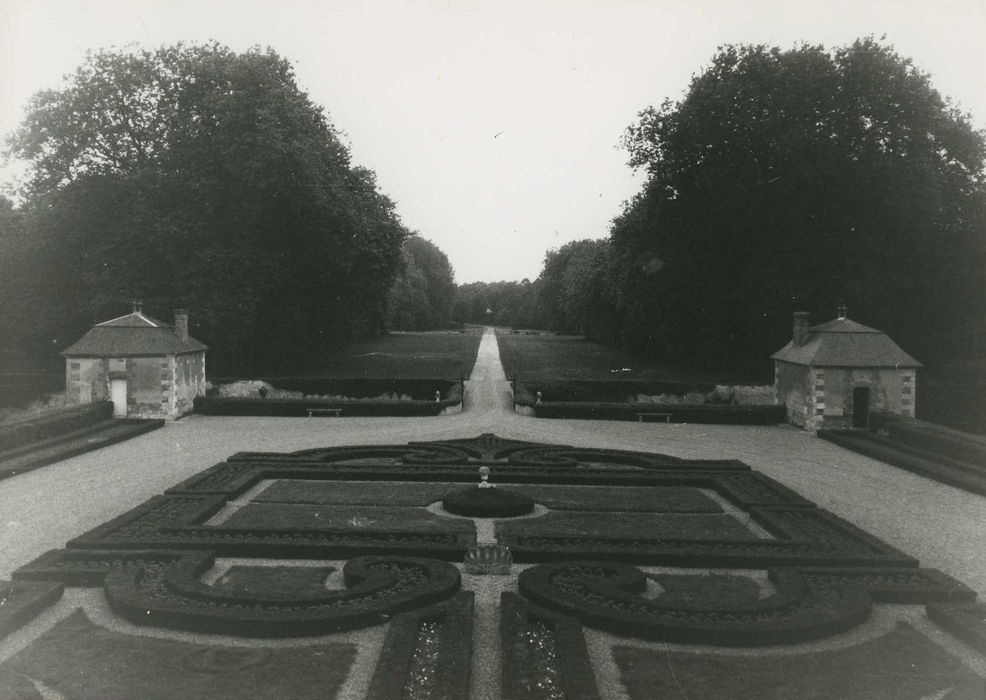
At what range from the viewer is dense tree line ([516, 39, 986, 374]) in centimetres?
3847

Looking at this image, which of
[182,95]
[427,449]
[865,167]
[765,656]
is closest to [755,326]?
[865,167]

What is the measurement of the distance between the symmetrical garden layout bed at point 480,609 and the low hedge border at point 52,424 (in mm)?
8930

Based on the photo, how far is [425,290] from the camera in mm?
126500

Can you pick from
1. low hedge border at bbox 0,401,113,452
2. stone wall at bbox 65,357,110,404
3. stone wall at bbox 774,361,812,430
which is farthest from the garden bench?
stone wall at bbox 774,361,812,430

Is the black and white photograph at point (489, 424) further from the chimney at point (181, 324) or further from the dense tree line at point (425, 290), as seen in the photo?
the dense tree line at point (425, 290)

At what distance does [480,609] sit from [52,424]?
19.4 meters

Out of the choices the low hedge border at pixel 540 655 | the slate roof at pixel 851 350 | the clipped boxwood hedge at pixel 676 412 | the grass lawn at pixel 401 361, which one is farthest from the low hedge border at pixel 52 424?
the slate roof at pixel 851 350

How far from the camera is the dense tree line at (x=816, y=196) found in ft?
126

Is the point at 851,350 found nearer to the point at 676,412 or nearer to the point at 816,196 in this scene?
the point at 676,412

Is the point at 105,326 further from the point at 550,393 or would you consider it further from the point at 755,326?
the point at 755,326

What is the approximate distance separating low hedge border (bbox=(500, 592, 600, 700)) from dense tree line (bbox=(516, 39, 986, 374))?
31.1 meters

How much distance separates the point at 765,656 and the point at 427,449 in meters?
15.5

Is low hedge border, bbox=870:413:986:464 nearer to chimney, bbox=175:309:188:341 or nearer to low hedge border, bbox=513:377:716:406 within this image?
low hedge border, bbox=513:377:716:406

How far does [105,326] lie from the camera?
31.5 meters
